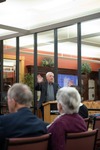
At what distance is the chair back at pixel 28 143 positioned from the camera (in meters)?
1.85

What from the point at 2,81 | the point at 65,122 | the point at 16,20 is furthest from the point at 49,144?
the point at 2,81

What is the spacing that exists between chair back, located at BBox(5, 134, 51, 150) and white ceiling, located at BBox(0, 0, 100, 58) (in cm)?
449

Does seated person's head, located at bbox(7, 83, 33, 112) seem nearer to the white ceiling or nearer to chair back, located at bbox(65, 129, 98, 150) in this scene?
chair back, located at bbox(65, 129, 98, 150)

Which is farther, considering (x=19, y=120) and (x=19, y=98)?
(x=19, y=98)

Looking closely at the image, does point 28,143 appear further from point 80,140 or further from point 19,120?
point 80,140

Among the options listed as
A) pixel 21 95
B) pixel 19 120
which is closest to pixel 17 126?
pixel 19 120

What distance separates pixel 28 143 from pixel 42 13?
5447mm

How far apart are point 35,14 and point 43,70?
145 inches

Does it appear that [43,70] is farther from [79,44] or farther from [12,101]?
[12,101]

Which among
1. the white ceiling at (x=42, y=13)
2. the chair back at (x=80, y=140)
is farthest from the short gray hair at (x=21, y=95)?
the white ceiling at (x=42, y=13)

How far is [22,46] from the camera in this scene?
10180 mm

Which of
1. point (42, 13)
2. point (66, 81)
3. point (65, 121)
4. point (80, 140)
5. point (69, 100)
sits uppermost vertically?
point (42, 13)

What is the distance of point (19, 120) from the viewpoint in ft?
6.82

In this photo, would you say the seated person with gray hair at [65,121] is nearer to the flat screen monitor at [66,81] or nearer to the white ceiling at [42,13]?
the white ceiling at [42,13]
